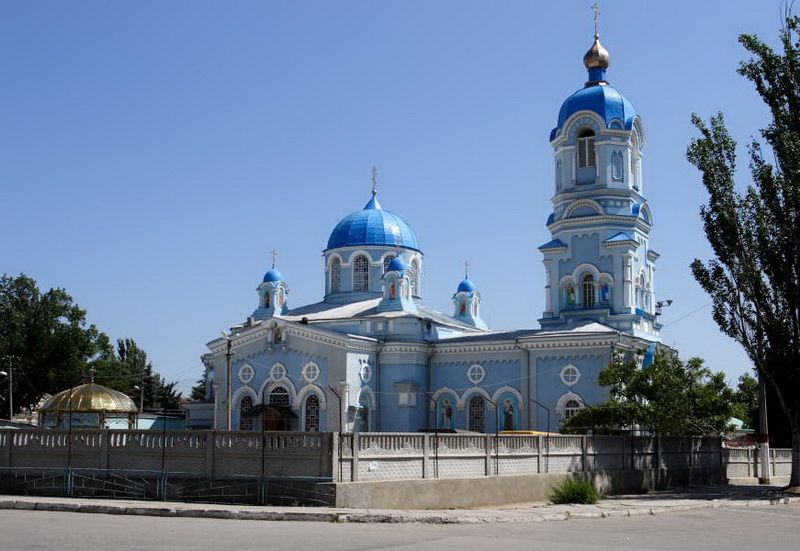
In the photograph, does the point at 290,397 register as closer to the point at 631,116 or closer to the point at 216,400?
the point at 216,400

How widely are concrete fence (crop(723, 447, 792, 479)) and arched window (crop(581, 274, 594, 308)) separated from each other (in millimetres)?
8510

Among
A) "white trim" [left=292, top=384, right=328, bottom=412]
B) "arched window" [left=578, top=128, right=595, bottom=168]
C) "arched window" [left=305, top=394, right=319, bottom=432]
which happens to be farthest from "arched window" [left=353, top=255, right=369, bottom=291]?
"arched window" [left=578, top=128, right=595, bottom=168]

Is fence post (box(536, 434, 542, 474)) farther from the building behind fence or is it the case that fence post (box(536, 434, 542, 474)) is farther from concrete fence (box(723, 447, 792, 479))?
concrete fence (box(723, 447, 792, 479))

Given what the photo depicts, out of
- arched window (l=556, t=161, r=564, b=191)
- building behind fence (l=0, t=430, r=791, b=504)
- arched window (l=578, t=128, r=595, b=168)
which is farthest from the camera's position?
arched window (l=556, t=161, r=564, b=191)

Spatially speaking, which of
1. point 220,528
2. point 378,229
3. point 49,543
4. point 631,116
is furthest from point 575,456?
point 378,229

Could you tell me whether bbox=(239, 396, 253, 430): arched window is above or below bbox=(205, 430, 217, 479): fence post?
above

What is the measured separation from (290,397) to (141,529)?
2829 centimetres

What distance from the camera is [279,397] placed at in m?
42.1

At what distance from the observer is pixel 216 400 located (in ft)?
143

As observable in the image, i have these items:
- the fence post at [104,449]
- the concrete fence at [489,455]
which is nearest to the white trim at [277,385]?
the concrete fence at [489,455]

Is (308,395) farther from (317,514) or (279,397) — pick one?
(317,514)

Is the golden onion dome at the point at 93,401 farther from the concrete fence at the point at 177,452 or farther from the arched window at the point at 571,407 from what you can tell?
the concrete fence at the point at 177,452

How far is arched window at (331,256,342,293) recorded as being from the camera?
48.4 metres

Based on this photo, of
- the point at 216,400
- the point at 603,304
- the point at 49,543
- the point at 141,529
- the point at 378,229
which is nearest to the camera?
the point at 49,543
